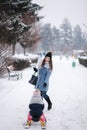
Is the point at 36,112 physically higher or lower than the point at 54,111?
higher

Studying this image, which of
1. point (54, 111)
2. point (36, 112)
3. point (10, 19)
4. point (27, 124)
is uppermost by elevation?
point (10, 19)

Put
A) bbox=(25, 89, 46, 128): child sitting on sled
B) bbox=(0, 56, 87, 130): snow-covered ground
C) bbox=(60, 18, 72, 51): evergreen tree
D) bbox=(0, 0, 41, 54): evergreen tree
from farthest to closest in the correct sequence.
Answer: bbox=(60, 18, 72, 51): evergreen tree < bbox=(0, 0, 41, 54): evergreen tree < bbox=(0, 56, 87, 130): snow-covered ground < bbox=(25, 89, 46, 128): child sitting on sled

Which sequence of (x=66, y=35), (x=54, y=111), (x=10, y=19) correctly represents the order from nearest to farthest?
(x=54, y=111) → (x=10, y=19) → (x=66, y=35)

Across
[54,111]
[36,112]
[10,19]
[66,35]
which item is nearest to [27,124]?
[36,112]

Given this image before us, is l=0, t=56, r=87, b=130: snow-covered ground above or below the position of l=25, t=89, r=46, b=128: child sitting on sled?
below

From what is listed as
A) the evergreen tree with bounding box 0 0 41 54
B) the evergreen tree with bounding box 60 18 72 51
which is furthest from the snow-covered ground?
the evergreen tree with bounding box 60 18 72 51

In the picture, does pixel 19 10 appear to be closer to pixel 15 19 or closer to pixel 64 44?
pixel 15 19

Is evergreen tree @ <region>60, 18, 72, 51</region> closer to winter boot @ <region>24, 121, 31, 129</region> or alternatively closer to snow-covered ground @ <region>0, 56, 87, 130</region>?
snow-covered ground @ <region>0, 56, 87, 130</region>

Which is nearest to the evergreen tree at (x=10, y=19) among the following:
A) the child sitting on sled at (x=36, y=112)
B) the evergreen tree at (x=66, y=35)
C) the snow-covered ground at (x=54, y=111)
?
the snow-covered ground at (x=54, y=111)

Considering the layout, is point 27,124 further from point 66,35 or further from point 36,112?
point 66,35

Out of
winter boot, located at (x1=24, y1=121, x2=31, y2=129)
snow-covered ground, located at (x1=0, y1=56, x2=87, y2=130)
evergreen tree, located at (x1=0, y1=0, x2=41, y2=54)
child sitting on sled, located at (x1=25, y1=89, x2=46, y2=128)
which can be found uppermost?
evergreen tree, located at (x1=0, y1=0, x2=41, y2=54)

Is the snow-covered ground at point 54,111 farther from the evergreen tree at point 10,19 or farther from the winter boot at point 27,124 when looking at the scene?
the evergreen tree at point 10,19

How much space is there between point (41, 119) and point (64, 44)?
94091mm

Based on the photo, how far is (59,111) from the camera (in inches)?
285
